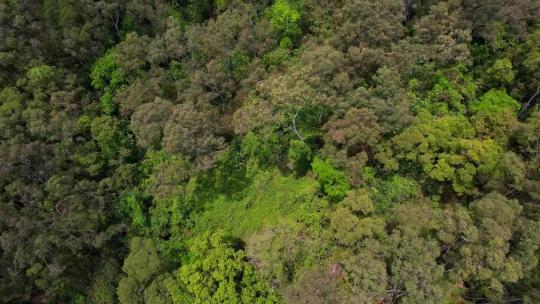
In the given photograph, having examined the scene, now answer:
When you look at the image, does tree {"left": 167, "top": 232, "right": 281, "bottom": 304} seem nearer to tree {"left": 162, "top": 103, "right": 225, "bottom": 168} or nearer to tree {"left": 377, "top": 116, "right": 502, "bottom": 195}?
tree {"left": 162, "top": 103, "right": 225, "bottom": 168}

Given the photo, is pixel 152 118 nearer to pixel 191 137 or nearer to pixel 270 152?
pixel 191 137

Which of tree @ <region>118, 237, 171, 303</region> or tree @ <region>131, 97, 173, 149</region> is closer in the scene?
tree @ <region>118, 237, 171, 303</region>

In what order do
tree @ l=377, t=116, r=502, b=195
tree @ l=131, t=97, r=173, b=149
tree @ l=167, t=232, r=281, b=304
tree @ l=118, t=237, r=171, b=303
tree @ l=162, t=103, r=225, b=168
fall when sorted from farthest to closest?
tree @ l=131, t=97, r=173, b=149
tree @ l=162, t=103, r=225, b=168
tree @ l=377, t=116, r=502, b=195
tree @ l=118, t=237, r=171, b=303
tree @ l=167, t=232, r=281, b=304

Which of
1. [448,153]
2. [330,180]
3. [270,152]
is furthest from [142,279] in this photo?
[448,153]

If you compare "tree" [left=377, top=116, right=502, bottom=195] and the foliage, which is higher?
"tree" [left=377, top=116, right=502, bottom=195]

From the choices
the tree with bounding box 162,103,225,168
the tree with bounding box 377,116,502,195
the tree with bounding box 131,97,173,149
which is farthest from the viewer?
the tree with bounding box 131,97,173,149

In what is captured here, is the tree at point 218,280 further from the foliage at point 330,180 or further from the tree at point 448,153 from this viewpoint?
the tree at point 448,153

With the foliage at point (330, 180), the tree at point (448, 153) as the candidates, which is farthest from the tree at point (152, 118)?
the tree at point (448, 153)

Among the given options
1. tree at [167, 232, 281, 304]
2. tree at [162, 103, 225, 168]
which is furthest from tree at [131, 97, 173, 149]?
tree at [167, 232, 281, 304]

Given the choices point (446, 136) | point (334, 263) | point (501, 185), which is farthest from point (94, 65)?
point (501, 185)

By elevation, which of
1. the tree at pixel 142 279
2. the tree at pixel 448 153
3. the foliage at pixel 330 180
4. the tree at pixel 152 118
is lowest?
the tree at pixel 142 279
